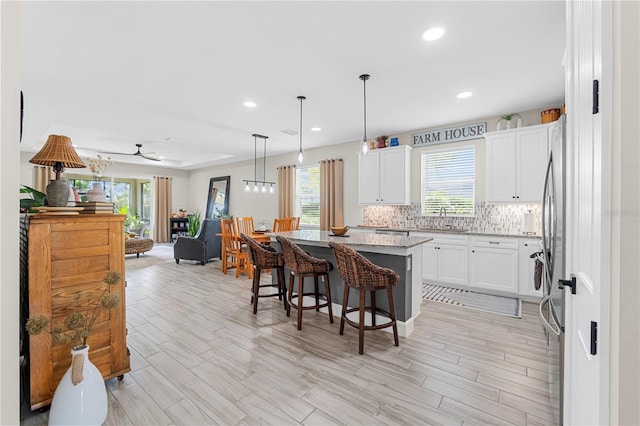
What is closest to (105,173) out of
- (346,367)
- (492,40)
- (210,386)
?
(210,386)

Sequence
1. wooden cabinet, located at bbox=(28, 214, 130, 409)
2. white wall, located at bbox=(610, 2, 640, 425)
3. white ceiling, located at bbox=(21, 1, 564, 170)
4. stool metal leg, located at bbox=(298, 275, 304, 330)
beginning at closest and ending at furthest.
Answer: white wall, located at bbox=(610, 2, 640, 425), wooden cabinet, located at bbox=(28, 214, 130, 409), white ceiling, located at bbox=(21, 1, 564, 170), stool metal leg, located at bbox=(298, 275, 304, 330)

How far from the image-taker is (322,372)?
89.5 inches

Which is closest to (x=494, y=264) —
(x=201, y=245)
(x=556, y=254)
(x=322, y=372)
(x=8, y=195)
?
(x=556, y=254)

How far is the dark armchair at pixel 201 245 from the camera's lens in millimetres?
6395

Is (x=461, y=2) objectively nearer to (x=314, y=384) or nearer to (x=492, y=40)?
(x=492, y=40)

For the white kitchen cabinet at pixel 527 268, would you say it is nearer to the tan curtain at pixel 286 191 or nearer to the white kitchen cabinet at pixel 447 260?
the white kitchen cabinet at pixel 447 260

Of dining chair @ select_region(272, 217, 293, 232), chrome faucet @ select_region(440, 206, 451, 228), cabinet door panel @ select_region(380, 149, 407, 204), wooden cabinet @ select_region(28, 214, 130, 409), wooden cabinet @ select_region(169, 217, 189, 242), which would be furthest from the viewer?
wooden cabinet @ select_region(169, 217, 189, 242)

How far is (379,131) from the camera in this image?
17.8 ft

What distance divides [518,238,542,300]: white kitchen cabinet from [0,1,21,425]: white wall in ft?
15.9

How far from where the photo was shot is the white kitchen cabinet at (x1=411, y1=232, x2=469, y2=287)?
4.40m

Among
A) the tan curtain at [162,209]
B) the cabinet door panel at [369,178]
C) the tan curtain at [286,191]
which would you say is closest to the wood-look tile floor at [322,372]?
the cabinet door panel at [369,178]

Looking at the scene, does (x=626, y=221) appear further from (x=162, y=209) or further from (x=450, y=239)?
(x=162, y=209)

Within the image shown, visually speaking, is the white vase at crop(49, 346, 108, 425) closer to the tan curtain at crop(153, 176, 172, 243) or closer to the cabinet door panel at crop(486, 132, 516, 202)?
the cabinet door panel at crop(486, 132, 516, 202)

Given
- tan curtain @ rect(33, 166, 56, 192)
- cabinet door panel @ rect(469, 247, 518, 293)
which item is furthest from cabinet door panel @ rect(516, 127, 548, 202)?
tan curtain @ rect(33, 166, 56, 192)
